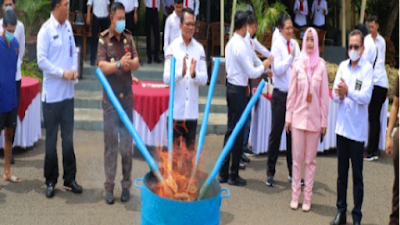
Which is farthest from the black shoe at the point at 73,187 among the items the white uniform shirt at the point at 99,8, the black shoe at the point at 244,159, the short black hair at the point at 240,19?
the white uniform shirt at the point at 99,8

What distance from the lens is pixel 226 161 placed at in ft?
22.4

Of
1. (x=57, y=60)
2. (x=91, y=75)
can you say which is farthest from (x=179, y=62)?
(x=91, y=75)

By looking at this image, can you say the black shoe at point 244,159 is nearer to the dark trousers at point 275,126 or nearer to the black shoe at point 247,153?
the black shoe at point 247,153

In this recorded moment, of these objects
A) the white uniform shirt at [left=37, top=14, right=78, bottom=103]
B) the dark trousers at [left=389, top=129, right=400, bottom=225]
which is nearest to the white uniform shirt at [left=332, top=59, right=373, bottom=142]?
the dark trousers at [left=389, top=129, right=400, bottom=225]

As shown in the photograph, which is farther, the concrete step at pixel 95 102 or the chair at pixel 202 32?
the chair at pixel 202 32

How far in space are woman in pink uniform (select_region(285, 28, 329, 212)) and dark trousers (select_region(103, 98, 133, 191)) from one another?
5.95 feet

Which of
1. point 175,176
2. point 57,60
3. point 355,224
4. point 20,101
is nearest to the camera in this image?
point 175,176

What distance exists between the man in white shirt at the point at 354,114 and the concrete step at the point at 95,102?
4633 millimetres

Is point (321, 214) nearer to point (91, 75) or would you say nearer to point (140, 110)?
point (140, 110)

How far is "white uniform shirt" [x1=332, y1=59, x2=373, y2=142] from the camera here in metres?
5.54

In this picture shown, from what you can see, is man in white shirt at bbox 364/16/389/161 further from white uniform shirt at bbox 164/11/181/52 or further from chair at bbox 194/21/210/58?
chair at bbox 194/21/210/58

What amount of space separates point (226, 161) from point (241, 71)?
112 centimetres

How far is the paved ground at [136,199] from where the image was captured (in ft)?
18.7

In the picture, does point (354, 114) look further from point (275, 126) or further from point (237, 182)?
point (237, 182)
